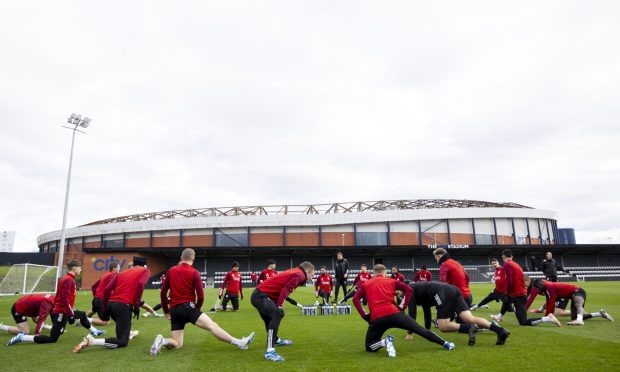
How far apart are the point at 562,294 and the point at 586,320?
117cm

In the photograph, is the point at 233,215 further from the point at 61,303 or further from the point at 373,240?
the point at 61,303

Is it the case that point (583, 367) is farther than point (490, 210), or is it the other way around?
point (490, 210)

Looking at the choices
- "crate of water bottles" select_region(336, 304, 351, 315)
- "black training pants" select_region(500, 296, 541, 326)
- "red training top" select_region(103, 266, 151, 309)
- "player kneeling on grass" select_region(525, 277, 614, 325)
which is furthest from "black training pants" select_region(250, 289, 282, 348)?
"crate of water bottles" select_region(336, 304, 351, 315)

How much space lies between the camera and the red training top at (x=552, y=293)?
10.4 m

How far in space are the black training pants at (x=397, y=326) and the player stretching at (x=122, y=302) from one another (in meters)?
4.57

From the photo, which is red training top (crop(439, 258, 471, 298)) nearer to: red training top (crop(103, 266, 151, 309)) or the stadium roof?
red training top (crop(103, 266, 151, 309))

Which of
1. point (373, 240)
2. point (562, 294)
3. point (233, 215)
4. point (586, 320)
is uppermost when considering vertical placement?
point (233, 215)

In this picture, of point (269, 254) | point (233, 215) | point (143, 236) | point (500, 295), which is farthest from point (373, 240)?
point (500, 295)

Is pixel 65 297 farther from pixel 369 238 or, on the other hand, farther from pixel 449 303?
pixel 369 238

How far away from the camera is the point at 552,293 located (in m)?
10.4

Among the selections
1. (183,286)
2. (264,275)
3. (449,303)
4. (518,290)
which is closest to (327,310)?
(264,275)

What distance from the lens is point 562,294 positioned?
10.8 m

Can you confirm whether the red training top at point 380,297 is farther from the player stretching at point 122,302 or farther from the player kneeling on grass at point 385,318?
the player stretching at point 122,302

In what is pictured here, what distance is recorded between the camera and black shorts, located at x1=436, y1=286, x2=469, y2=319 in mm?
7789
